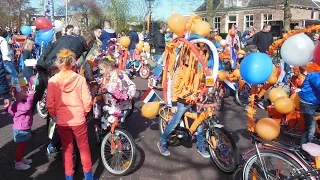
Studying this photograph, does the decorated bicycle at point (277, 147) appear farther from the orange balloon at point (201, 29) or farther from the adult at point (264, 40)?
the adult at point (264, 40)

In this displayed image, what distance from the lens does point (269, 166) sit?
11.2ft

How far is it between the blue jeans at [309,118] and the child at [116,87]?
241 cm

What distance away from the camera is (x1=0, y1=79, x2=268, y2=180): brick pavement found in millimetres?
4340

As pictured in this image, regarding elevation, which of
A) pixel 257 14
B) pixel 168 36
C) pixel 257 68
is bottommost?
pixel 257 68

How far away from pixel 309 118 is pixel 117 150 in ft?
8.87

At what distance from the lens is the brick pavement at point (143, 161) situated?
171 inches

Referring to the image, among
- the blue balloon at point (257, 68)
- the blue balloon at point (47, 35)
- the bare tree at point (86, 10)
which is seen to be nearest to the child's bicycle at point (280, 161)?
the blue balloon at point (257, 68)

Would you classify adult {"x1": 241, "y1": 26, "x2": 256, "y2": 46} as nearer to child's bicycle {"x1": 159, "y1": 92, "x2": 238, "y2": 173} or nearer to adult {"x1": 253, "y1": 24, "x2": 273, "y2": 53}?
adult {"x1": 253, "y1": 24, "x2": 273, "y2": 53}

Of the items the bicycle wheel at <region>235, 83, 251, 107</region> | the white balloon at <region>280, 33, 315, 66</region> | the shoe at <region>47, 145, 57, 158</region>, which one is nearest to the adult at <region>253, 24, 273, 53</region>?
the bicycle wheel at <region>235, 83, 251, 107</region>

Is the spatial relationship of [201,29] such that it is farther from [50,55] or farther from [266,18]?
[266,18]

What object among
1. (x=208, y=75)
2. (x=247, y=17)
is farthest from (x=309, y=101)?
(x=247, y=17)

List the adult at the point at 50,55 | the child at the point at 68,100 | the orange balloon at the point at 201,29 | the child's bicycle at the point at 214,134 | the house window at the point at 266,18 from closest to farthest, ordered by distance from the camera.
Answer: the child at the point at 68,100 < the child's bicycle at the point at 214,134 < the orange balloon at the point at 201,29 < the adult at the point at 50,55 < the house window at the point at 266,18

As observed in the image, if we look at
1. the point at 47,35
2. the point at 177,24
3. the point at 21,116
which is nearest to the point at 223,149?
the point at 177,24

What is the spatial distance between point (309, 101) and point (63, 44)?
3.50 meters
